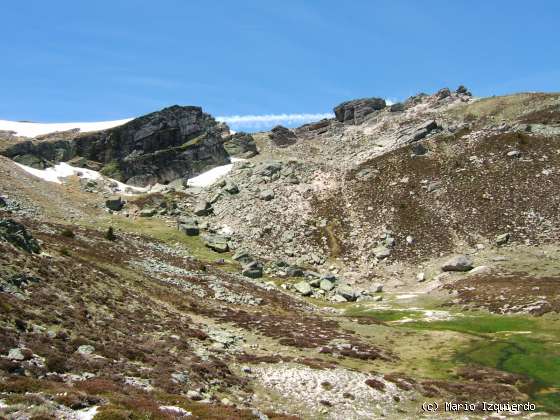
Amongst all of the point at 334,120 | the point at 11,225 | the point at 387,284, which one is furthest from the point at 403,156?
the point at 11,225

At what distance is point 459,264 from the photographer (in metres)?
75.9

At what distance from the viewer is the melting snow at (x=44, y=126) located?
146625 mm

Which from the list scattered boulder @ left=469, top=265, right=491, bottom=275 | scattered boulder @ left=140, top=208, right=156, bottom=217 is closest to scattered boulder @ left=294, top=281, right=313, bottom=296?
scattered boulder @ left=469, top=265, right=491, bottom=275

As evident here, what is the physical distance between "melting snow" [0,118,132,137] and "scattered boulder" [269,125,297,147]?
49.2m

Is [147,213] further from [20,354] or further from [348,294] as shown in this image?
[20,354]

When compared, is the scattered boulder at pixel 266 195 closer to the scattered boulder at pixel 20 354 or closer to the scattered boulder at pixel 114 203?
the scattered boulder at pixel 114 203

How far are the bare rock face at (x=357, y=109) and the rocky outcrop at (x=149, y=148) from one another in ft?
184

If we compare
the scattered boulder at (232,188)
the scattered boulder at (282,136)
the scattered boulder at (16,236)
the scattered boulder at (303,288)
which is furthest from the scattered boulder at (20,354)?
the scattered boulder at (282,136)

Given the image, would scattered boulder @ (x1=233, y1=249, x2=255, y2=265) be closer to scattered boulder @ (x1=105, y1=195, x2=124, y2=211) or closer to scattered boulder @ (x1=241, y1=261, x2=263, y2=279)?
scattered boulder @ (x1=241, y1=261, x2=263, y2=279)

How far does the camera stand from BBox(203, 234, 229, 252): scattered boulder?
90.0 m

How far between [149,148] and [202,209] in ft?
141

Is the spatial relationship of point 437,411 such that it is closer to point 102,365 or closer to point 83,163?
point 102,365

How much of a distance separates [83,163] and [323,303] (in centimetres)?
9191

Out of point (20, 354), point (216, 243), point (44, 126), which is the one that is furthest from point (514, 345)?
point (44, 126)
